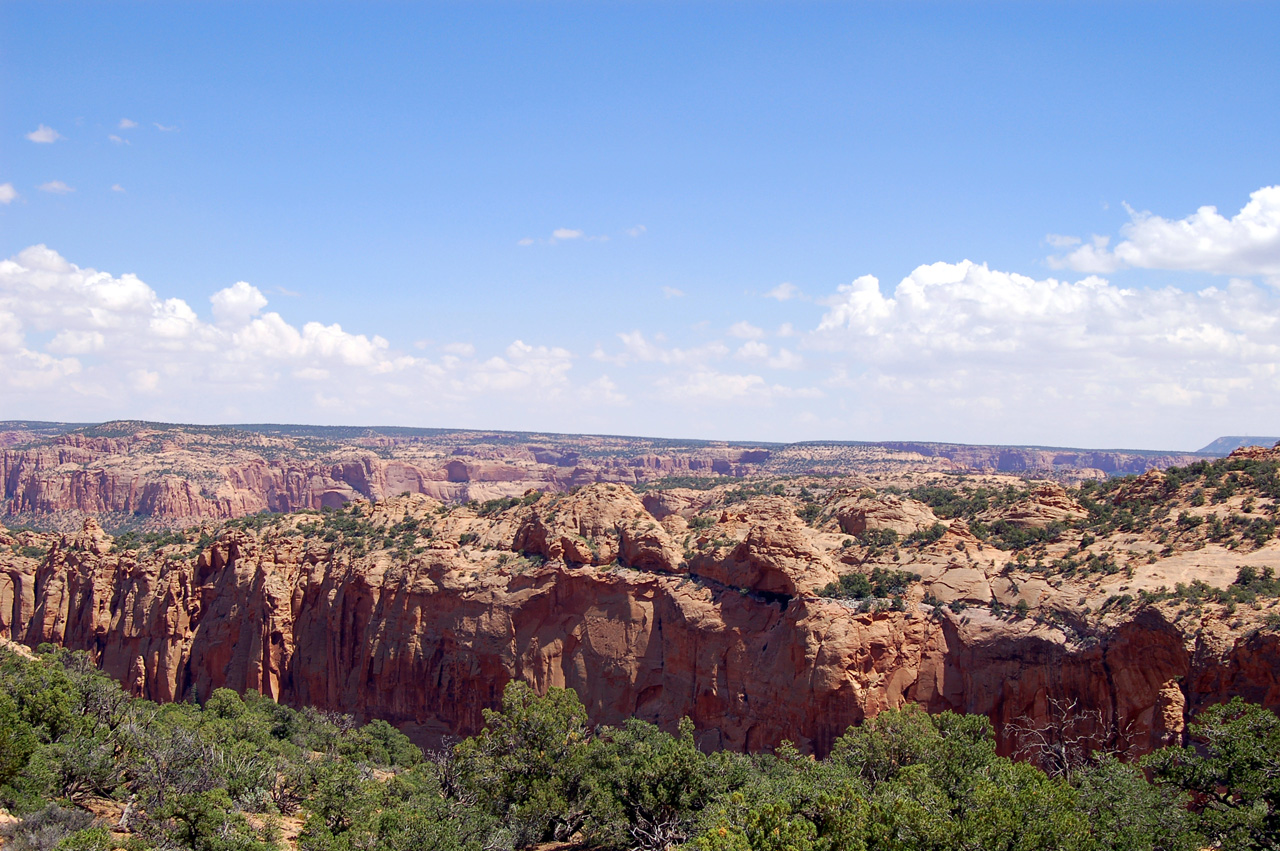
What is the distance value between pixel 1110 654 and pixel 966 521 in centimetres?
1584

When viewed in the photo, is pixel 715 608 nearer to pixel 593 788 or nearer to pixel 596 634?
pixel 596 634

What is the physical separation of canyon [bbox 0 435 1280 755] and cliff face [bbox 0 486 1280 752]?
0.13 metres

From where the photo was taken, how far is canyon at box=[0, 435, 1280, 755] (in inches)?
1401

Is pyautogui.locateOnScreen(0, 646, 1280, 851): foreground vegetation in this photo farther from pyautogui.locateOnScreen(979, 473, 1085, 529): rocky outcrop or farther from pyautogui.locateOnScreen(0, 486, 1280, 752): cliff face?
pyautogui.locateOnScreen(979, 473, 1085, 529): rocky outcrop

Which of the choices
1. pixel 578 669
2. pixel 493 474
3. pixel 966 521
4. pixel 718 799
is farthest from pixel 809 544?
pixel 493 474

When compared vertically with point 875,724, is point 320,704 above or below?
below

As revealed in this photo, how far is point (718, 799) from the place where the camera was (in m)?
29.6

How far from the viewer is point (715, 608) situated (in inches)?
1815

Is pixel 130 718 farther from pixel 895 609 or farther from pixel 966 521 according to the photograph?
pixel 966 521

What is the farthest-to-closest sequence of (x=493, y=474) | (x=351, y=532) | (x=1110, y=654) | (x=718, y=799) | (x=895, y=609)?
1. (x=493, y=474)
2. (x=351, y=532)
3. (x=895, y=609)
4. (x=1110, y=654)
5. (x=718, y=799)

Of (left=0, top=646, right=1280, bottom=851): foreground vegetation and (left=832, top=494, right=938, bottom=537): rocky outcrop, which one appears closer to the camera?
(left=0, top=646, right=1280, bottom=851): foreground vegetation

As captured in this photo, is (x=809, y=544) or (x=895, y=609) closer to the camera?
(x=895, y=609)

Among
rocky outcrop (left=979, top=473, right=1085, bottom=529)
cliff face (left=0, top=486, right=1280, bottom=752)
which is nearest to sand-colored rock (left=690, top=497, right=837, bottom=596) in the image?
cliff face (left=0, top=486, right=1280, bottom=752)

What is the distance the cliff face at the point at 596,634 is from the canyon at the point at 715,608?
13 cm
